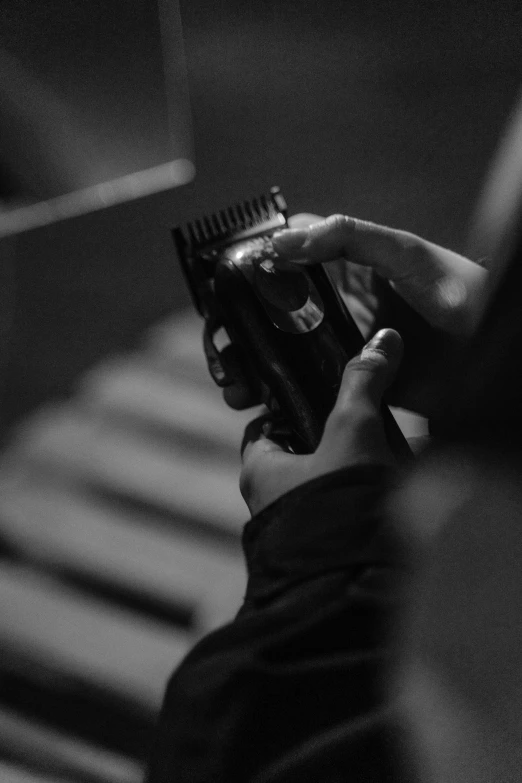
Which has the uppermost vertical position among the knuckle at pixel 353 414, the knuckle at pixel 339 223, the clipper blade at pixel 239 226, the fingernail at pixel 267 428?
the clipper blade at pixel 239 226

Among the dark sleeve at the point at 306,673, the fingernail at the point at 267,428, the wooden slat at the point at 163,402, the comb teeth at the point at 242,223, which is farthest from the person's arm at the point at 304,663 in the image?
the wooden slat at the point at 163,402

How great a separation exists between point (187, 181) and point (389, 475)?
1.55ft

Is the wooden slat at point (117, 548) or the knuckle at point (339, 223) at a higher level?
the knuckle at point (339, 223)

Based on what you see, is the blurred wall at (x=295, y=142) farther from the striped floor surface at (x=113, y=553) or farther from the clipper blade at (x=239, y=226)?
the clipper blade at (x=239, y=226)

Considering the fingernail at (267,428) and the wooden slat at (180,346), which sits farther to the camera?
the wooden slat at (180,346)

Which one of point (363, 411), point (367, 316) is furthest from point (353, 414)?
point (367, 316)

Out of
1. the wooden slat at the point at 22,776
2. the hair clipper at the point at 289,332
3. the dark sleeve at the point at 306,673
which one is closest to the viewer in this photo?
the dark sleeve at the point at 306,673

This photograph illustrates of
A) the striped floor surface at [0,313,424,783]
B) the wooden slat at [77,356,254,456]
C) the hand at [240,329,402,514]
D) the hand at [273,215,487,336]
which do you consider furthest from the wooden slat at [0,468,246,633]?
the hand at [273,215,487,336]

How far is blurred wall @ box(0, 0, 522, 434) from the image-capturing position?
573mm

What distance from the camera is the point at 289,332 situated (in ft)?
1.33

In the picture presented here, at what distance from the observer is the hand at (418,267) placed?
0.47 meters

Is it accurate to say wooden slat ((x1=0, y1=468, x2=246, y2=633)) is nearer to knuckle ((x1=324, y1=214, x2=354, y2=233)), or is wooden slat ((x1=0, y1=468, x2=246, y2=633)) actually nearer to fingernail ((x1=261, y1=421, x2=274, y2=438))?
fingernail ((x1=261, y1=421, x2=274, y2=438))

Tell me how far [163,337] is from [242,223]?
29cm

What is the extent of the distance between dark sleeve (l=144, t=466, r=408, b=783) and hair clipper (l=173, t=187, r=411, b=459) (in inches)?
3.5
